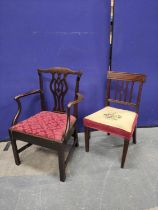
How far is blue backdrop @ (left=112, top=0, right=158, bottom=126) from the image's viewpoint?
1.86 meters

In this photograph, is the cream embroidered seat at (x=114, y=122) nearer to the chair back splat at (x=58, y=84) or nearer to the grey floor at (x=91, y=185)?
the chair back splat at (x=58, y=84)

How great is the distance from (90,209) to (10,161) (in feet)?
3.14

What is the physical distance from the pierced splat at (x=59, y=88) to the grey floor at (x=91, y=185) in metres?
0.57

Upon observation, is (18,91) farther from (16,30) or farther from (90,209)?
(90,209)

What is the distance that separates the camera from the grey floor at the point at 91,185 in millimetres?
1390

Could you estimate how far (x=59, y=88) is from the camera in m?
1.91

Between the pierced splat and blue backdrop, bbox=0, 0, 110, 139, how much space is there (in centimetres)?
19

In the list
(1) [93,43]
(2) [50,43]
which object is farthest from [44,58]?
(1) [93,43]

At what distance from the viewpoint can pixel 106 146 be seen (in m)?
2.10

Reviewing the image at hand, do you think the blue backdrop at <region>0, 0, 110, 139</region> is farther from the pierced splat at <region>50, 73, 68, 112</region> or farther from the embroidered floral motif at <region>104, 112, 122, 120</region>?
the embroidered floral motif at <region>104, 112, 122, 120</region>

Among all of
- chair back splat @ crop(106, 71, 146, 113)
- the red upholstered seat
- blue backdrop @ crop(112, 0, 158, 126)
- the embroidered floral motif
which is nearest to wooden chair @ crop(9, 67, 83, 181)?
the red upholstered seat

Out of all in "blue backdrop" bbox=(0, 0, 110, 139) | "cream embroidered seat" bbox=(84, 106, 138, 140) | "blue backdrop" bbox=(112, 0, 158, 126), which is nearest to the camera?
"cream embroidered seat" bbox=(84, 106, 138, 140)

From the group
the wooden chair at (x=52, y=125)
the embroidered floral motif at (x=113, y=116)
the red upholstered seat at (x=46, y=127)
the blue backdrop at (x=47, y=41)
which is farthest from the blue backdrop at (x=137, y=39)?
the red upholstered seat at (x=46, y=127)

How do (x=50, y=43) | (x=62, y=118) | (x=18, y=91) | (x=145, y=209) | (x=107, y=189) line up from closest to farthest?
(x=145, y=209) → (x=107, y=189) → (x=62, y=118) → (x=50, y=43) → (x=18, y=91)
